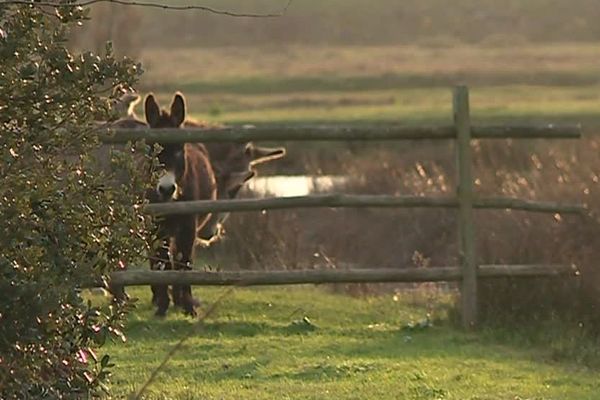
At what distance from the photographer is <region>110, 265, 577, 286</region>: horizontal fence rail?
1144 cm

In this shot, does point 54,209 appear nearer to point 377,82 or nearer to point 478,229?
point 478,229

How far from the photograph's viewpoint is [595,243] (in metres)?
12.6

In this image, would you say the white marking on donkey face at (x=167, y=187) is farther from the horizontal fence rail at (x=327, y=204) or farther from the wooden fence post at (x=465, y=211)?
the wooden fence post at (x=465, y=211)

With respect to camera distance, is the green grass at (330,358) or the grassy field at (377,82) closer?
the green grass at (330,358)

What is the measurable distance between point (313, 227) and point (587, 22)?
59.7m

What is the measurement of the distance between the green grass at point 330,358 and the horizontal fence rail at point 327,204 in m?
0.87

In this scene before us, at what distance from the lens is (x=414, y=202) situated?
12.3m

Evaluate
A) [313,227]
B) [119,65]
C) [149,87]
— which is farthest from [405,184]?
[149,87]

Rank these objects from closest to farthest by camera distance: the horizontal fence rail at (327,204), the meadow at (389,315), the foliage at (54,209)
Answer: the foliage at (54,209)
the meadow at (389,315)
the horizontal fence rail at (327,204)

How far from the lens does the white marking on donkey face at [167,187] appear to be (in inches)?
502

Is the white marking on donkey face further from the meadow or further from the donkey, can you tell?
the donkey

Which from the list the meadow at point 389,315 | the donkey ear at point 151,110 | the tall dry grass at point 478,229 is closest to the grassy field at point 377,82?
the tall dry grass at point 478,229

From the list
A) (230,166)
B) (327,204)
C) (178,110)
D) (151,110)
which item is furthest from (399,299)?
(230,166)

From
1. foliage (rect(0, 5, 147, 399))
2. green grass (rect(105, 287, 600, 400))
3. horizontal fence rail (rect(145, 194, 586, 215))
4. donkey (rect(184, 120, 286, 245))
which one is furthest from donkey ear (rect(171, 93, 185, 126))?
foliage (rect(0, 5, 147, 399))
